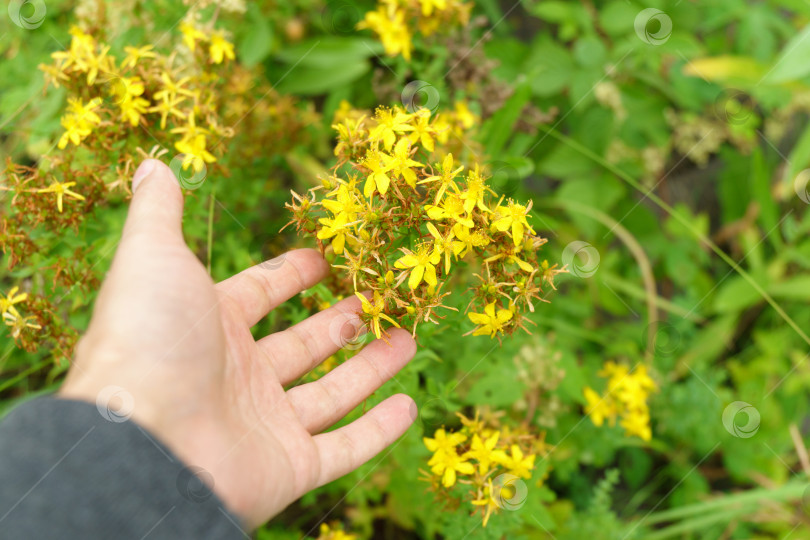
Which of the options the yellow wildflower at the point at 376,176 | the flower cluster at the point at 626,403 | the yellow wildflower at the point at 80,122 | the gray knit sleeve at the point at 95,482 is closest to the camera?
the gray knit sleeve at the point at 95,482

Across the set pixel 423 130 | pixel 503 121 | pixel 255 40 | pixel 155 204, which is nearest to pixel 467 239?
pixel 423 130

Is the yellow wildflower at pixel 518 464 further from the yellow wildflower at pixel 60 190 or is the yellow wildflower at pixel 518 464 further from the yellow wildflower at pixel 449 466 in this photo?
the yellow wildflower at pixel 60 190

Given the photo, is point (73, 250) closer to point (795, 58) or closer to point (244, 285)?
point (244, 285)

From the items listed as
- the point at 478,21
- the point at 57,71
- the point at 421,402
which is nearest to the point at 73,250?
the point at 57,71

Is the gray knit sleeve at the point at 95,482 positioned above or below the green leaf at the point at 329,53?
below

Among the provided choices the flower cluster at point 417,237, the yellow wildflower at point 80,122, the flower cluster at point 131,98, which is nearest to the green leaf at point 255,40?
the flower cluster at point 131,98

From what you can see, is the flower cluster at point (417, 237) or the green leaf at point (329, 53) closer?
the flower cluster at point (417, 237)
